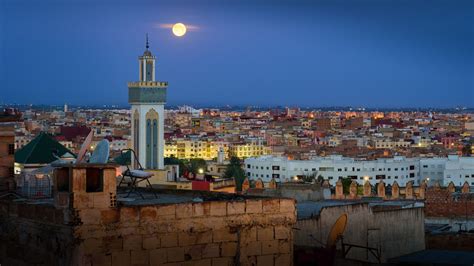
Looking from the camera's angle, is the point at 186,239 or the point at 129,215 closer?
the point at 129,215

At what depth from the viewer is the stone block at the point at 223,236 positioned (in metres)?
7.78

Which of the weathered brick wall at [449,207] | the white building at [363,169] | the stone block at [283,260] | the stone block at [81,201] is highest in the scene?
the stone block at [81,201]

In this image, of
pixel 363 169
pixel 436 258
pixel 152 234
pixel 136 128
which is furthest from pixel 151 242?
pixel 363 169

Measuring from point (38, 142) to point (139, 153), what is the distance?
110 ft

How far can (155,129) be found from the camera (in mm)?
62594

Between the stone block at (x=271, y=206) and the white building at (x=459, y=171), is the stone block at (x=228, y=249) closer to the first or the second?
the stone block at (x=271, y=206)

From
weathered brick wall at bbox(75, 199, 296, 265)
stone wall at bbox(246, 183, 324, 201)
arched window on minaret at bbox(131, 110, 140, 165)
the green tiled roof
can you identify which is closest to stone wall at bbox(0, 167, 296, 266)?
weathered brick wall at bbox(75, 199, 296, 265)

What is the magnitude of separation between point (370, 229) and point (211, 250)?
3.85 m

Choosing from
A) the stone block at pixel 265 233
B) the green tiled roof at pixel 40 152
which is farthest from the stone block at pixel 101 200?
the green tiled roof at pixel 40 152

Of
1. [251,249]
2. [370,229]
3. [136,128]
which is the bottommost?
[370,229]

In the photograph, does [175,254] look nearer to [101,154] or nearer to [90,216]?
[90,216]

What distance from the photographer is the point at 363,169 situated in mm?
63781

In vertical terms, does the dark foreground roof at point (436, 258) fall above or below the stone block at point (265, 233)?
below

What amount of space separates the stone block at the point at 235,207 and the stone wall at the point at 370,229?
1.74 metres
